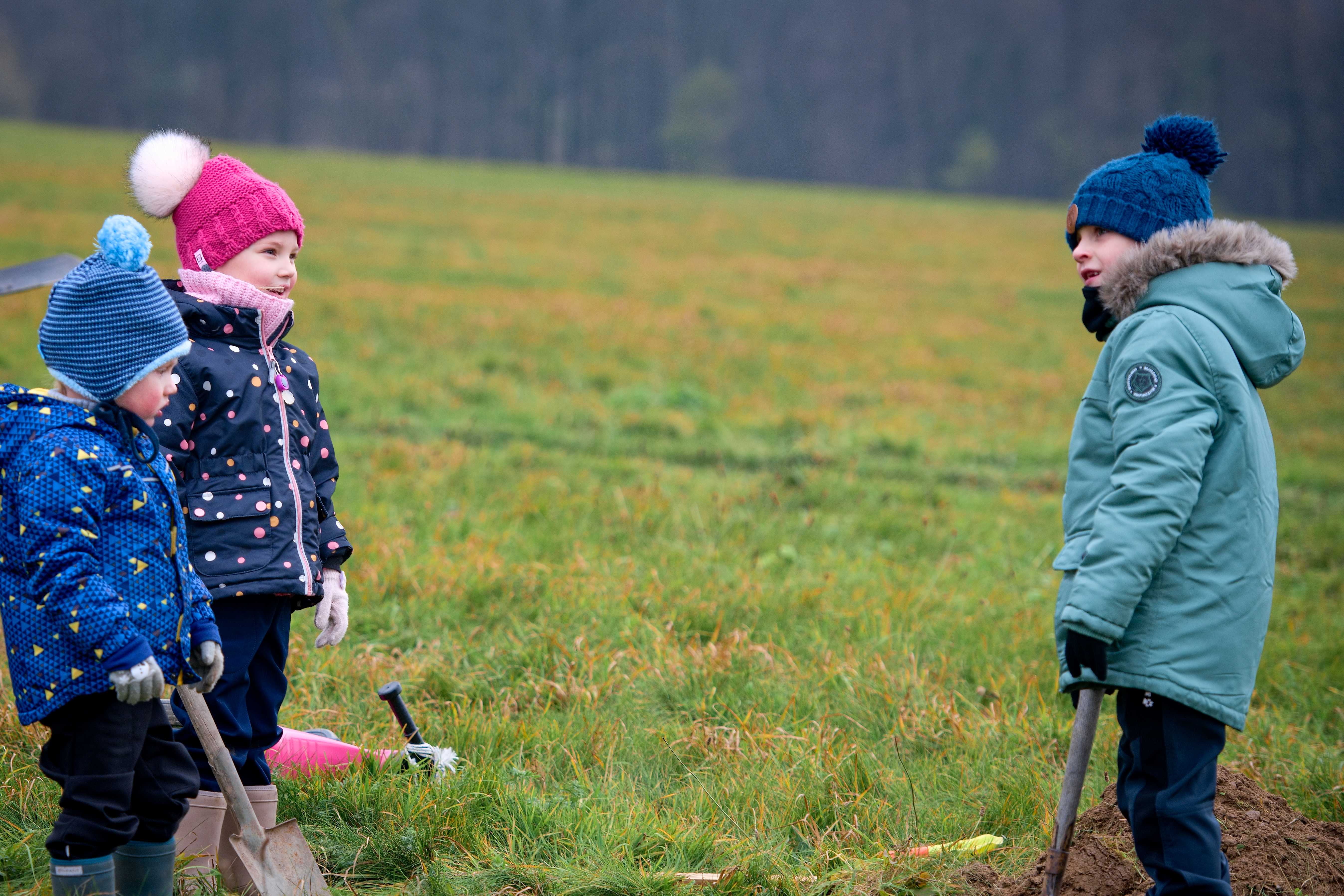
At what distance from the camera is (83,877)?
2.26 metres

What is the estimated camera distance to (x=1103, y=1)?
240 ft

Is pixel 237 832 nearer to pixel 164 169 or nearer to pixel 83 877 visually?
pixel 83 877

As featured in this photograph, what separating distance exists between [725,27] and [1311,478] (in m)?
69.5

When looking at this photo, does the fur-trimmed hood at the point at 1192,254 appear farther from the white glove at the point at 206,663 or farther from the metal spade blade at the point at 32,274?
the metal spade blade at the point at 32,274

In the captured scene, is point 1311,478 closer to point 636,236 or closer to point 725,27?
point 636,236

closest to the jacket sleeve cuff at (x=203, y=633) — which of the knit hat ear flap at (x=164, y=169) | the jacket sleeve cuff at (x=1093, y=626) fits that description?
the knit hat ear flap at (x=164, y=169)

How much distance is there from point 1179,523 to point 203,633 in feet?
7.18

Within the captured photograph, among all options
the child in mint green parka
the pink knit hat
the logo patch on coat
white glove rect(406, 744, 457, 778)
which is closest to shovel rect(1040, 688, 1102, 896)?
the child in mint green parka

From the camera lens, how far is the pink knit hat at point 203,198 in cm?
286

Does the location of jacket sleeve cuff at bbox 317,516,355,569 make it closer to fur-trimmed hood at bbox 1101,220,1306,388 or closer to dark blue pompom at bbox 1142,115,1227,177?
fur-trimmed hood at bbox 1101,220,1306,388

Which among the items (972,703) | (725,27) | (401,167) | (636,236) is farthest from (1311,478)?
(725,27)

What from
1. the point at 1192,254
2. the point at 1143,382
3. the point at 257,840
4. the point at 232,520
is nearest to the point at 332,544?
the point at 232,520

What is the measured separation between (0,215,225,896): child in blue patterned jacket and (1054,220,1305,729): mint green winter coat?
1980 mm

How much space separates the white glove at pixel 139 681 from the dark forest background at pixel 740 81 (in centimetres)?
5972
